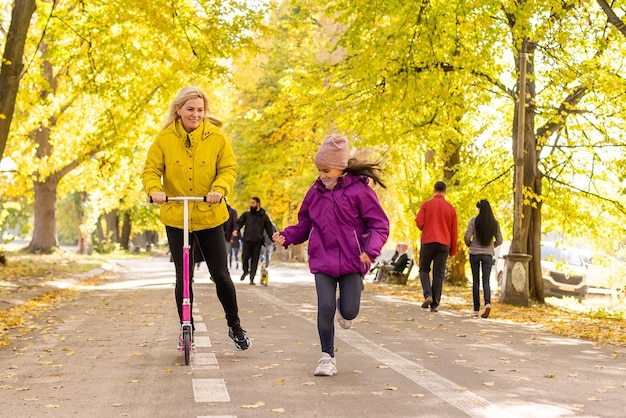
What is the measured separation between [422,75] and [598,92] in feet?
11.4

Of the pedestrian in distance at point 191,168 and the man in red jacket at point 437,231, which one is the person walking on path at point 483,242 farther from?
the pedestrian in distance at point 191,168

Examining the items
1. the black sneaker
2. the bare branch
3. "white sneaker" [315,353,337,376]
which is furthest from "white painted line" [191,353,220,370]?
the bare branch

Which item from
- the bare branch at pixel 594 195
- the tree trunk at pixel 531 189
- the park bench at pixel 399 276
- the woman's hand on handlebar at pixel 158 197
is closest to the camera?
the woman's hand on handlebar at pixel 158 197

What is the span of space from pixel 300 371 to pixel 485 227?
291 inches

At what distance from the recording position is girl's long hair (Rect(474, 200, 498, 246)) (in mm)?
14500

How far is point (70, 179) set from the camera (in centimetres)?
4012

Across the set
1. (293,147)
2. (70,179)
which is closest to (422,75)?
(293,147)

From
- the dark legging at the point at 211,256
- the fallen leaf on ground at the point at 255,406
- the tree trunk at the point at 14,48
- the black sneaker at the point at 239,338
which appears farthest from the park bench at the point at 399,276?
the fallen leaf on ground at the point at 255,406

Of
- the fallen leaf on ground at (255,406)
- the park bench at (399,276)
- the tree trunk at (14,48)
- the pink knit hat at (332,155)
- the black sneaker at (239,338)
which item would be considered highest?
the tree trunk at (14,48)

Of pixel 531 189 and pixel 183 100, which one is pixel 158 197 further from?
pixel 531 189

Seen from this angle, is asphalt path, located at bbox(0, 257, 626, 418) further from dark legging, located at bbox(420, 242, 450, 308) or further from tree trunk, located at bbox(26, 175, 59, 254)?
tree trunk, located at bbox(26, 175, 59, 254)

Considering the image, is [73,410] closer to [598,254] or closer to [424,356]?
[424,356]

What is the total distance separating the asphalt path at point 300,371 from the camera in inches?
243

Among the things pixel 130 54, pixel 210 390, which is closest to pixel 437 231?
pixel 210 390
